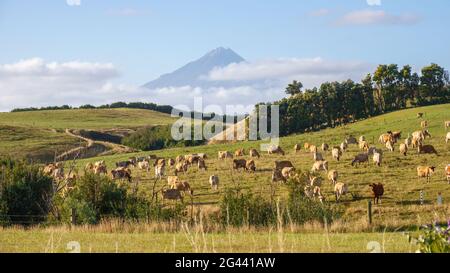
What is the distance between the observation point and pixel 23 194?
3027 cm

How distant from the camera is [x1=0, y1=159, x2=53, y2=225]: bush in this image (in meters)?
28.8

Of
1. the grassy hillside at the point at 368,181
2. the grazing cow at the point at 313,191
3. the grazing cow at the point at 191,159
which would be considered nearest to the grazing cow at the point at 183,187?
the grassy hillside at the point at 368,181

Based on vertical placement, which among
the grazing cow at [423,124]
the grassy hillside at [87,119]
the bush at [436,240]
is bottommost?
the bush at [436,240]

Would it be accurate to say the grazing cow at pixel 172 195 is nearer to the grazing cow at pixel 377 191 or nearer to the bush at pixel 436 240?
the grazing cow at pixel 377 191

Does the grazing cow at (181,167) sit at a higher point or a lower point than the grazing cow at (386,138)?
lower

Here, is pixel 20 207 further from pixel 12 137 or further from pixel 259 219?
pixel 12 137

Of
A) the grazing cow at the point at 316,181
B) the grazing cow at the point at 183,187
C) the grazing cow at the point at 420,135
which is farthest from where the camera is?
the grazing cow at the point at 420,135

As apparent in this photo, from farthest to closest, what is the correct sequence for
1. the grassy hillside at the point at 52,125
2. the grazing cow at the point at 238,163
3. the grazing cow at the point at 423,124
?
the grassy hillside at the point at 52,125 < the grazing cow at the point at 423,124 < the grazing cow at the point at 238,163

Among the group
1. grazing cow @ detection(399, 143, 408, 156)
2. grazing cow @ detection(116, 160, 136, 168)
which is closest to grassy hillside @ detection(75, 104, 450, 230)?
grazing cow @ detection(399, 143, 408, 156)

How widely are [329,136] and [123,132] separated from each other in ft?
195

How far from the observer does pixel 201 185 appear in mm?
43000

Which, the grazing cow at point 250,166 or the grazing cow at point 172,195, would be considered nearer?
the grazing cow at point 172,195

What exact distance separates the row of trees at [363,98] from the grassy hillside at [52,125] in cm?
3417

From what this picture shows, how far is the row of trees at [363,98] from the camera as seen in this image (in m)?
99.3
